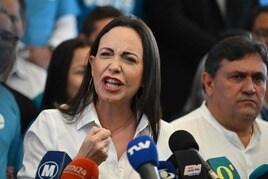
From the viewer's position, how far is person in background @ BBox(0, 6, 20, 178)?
4.38 metres

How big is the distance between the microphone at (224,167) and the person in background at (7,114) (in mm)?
1195

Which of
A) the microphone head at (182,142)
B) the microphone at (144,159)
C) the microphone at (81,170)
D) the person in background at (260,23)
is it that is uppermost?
the person in background at (260,23)

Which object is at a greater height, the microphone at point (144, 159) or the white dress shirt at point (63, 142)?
the microphone at point (144, 159)

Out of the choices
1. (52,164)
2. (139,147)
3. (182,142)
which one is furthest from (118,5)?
(139,147)

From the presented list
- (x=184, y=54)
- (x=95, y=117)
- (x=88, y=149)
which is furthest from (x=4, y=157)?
(x=184, y=54)

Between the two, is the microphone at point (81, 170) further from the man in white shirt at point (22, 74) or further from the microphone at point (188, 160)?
the man in white shirt at point (22, 74)

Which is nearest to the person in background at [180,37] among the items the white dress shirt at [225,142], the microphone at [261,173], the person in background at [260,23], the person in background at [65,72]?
the person in background at [260,23]

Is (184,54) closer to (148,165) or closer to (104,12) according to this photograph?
(104,12)

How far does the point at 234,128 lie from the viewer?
15.6 feet

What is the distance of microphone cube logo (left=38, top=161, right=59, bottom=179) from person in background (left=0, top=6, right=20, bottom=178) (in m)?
0.61

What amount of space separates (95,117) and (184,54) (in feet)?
10.0

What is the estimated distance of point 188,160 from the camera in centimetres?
337

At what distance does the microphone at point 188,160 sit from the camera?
332cm

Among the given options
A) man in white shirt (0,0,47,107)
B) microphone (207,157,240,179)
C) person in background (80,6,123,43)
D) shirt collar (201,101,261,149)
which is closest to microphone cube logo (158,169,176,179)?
microphone (207,157,240,179)
